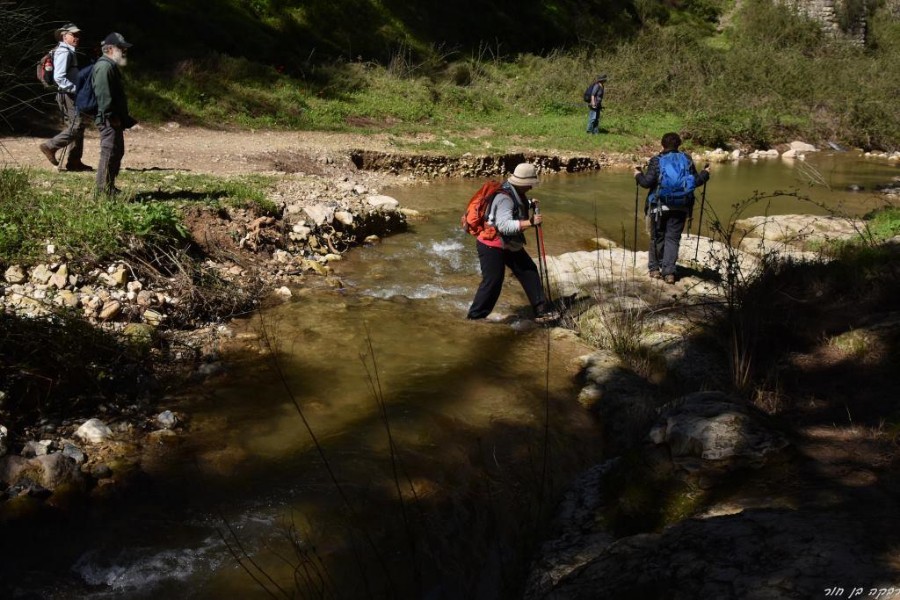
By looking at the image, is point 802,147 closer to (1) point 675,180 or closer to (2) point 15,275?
(1) point 675,180

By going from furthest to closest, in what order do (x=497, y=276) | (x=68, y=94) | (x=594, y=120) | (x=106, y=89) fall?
(x=594, y=120), (x=68, y=94), (x=106, y=89), (x=497, y=276)

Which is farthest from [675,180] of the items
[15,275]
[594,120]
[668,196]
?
[594,120]

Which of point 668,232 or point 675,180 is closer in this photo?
point 675,180

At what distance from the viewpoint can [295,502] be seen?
15.4 ft

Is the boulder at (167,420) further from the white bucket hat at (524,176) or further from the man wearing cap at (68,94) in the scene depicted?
the man wearing cap at (68,94)

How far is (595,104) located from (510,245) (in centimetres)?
1486

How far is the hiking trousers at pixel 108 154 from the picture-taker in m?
8.53

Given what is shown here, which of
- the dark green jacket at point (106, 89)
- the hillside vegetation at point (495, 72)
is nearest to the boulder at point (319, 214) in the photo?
the dark green jacket at point (106, 89)

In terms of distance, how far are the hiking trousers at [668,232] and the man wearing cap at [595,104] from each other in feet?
42.0

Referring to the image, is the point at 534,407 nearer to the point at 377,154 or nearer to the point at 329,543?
the point at 329,543

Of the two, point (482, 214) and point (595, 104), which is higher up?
point (595, 104)

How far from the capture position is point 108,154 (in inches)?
337

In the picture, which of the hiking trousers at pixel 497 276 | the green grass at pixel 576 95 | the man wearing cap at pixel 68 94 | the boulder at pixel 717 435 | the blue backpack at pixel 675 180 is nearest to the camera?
the boulder at pixel 717 435

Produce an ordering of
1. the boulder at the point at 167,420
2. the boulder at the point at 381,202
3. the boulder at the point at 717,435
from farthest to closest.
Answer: the boulder at the point at 381,202 < the boulder at the point at 167,420 < the boulder at the point at 717,435
